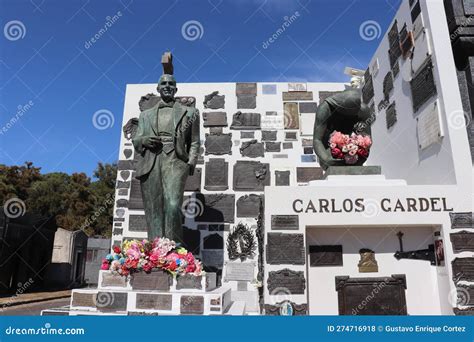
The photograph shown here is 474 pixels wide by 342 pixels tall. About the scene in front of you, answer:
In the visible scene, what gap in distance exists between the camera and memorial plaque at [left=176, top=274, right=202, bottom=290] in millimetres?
3961

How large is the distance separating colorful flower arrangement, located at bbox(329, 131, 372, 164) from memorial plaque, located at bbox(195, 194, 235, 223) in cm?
306

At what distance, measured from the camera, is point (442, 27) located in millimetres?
5176

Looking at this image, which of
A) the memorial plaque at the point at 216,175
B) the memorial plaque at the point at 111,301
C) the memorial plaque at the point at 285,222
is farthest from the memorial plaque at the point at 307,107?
the memorial plaque at the point at 111,301

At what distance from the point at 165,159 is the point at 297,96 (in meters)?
4.65

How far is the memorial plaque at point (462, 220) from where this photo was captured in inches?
168

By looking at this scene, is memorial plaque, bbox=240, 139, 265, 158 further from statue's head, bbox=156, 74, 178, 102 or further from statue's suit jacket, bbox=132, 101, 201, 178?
statue's head, bbox=156, 74, 178, 102

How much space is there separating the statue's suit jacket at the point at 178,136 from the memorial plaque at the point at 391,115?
12.8 ft

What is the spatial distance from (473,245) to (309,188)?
6.37 feet

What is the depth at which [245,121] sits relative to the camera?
8258mm

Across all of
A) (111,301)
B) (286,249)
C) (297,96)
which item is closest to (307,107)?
(297,96)

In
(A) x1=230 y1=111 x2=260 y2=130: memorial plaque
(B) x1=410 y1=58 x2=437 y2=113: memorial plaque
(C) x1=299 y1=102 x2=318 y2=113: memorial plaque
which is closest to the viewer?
(B) x1=410 y1=58 x2=437 y2=113: memorial plaque

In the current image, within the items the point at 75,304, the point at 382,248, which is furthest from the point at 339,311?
the point at 75,304

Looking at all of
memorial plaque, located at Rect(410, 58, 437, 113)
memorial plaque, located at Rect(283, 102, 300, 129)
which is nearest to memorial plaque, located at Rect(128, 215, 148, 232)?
memorial plaque, located at Rect(283, 102, 300, 129)

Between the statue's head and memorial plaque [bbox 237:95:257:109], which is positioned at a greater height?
memorial plaque [bbox 237:95:257:109]
